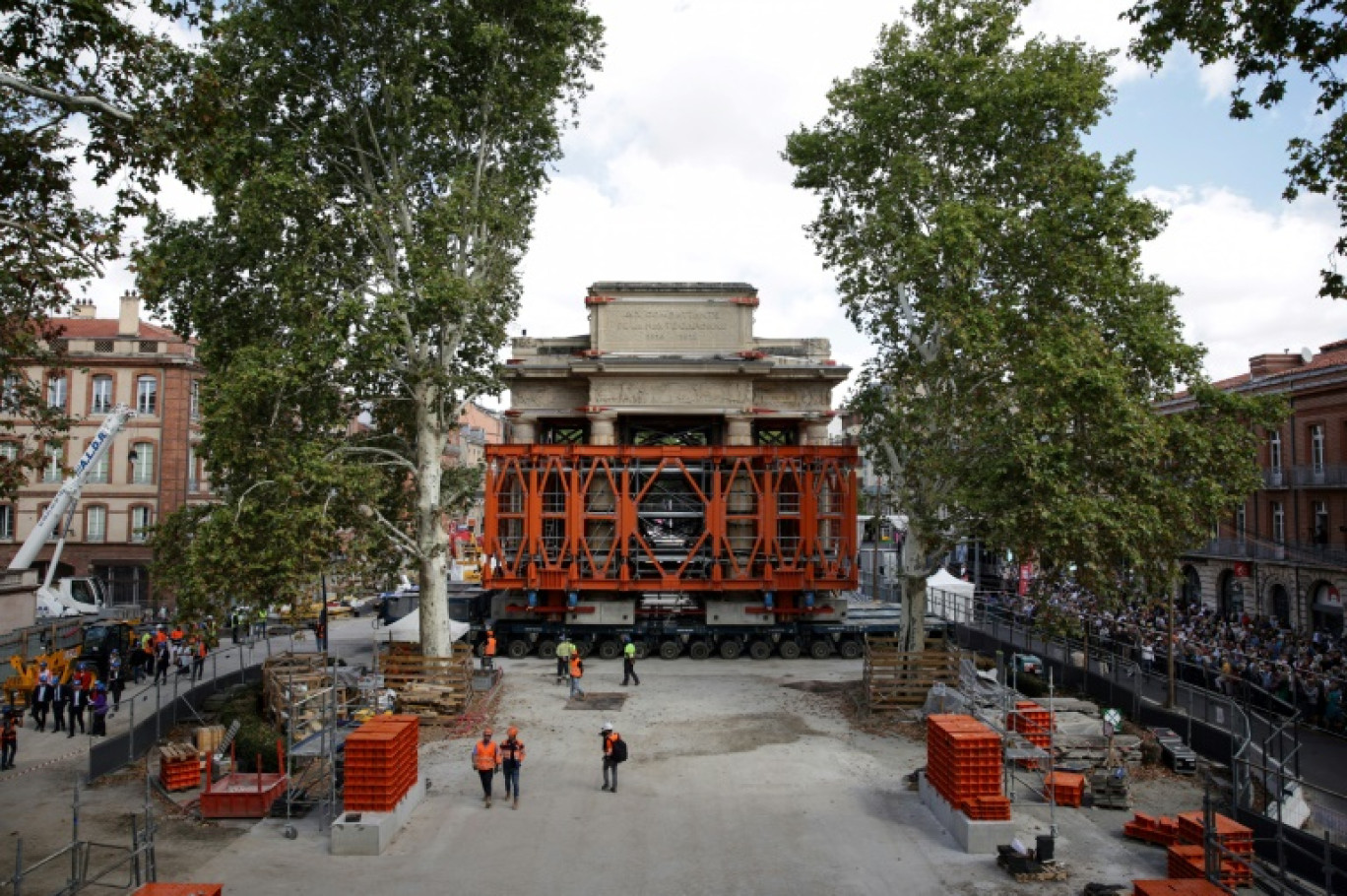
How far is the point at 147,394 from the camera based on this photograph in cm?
5097

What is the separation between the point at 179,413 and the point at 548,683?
32686 mm

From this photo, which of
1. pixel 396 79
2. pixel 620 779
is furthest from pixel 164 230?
pixel 620 779

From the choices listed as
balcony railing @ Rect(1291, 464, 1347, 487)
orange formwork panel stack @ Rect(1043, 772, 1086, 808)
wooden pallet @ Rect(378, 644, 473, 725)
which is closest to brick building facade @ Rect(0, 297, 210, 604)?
wooden pallet @ Rect(378, 644, 473, 725)

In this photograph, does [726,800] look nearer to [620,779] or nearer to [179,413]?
[620,779]

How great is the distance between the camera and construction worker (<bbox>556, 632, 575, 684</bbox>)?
28.8 meters

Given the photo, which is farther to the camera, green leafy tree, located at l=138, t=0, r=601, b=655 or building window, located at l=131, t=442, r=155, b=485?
building window, located at l=131, t=442, r=155, b=485

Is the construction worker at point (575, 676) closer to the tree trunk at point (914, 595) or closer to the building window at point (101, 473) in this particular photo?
the tree trunk at point (914, 595)

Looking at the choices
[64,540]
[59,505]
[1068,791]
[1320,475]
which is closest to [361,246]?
[59,505]

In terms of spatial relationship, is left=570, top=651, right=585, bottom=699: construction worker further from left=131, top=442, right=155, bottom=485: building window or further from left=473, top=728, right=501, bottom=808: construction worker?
left=131, top=442, right=155, bottom=485: building window

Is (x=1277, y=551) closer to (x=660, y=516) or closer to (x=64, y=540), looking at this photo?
(x=660, y=516)

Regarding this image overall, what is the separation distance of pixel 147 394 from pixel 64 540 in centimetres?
1021

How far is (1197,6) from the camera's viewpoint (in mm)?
13742

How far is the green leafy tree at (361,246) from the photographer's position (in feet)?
80.1

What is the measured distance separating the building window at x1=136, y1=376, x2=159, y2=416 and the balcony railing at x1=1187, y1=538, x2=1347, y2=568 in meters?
51.0
